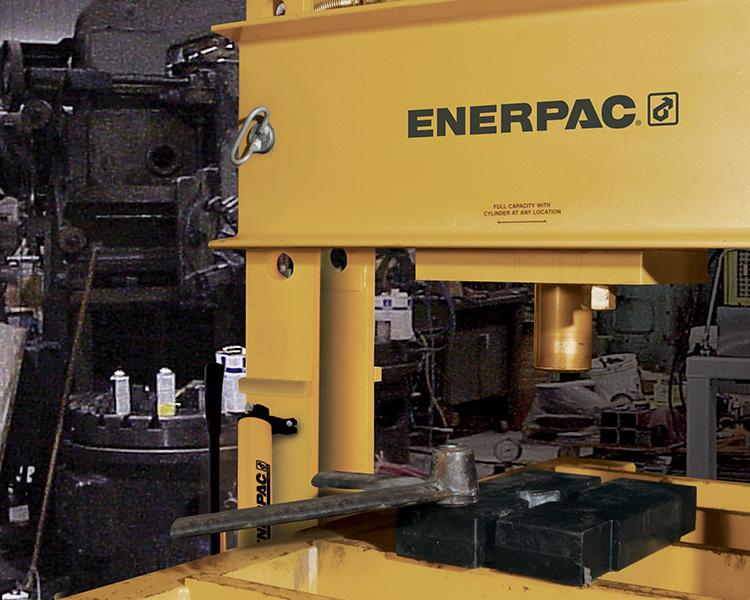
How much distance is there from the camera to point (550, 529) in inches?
44.4

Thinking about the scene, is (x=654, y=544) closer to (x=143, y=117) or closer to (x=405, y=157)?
(x=405, y=157)

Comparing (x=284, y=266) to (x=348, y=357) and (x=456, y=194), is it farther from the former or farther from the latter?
(x=456, y=194)

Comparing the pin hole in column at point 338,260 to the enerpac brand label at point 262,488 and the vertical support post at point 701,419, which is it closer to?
the enerpac brand label at point 262,488

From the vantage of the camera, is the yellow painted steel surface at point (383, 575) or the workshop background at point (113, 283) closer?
the yellow painted steel surface at point (383, 575)

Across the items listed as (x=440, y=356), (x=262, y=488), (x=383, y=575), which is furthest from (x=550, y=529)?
(x=440, y=356)

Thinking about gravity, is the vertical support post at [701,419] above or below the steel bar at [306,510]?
below

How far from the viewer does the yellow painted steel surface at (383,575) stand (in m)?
1.12

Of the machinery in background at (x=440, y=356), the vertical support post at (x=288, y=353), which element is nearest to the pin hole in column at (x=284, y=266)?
the vertical support post at (x=288, y=353)

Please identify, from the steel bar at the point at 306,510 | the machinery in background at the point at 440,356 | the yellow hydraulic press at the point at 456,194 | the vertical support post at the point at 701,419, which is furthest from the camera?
the machinery in background at the point at 440,356

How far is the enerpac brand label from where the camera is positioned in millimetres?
1526

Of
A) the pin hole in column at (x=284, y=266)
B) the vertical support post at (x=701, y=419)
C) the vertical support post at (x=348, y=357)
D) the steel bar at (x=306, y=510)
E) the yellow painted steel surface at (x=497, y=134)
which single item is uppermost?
the yellow painted steel surface at (x=497, y=134)

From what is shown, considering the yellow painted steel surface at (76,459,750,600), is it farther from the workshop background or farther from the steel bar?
the workshop background

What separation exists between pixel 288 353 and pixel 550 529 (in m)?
0.46

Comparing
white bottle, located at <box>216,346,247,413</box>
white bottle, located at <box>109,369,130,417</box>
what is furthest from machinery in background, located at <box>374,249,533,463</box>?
white bottle, located at <box>109,369,130,417</box>
